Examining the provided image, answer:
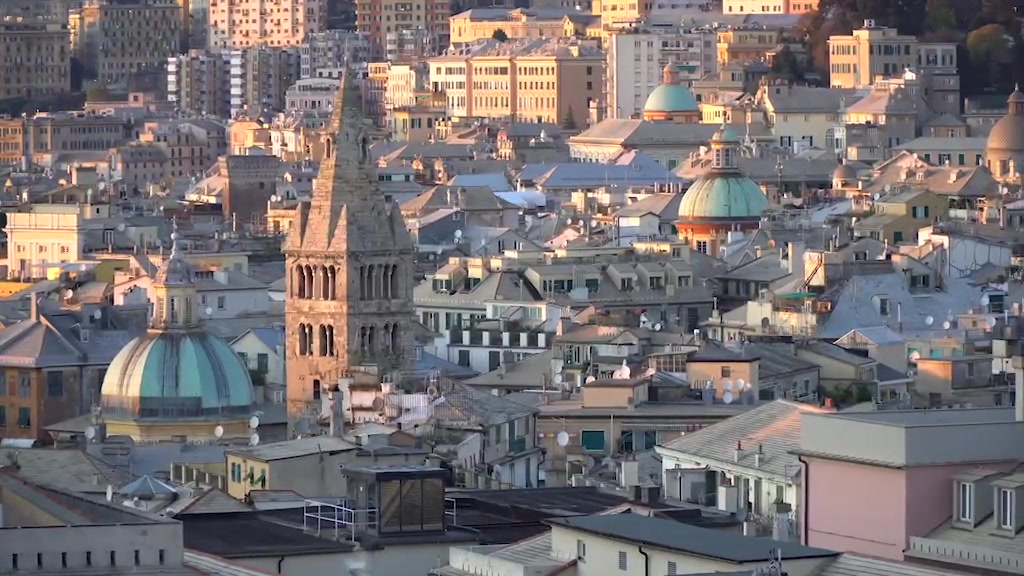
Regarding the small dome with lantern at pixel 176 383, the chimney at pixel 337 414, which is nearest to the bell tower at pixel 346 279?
the small dome with lantern at pixel 176 383

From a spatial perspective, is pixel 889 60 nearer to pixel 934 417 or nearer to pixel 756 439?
pixel 756 439

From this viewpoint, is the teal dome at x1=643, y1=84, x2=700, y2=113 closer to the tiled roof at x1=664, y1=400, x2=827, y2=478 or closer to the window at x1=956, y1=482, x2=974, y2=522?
the tiled roof at x1=664, y1=400, x2=827, y2=478

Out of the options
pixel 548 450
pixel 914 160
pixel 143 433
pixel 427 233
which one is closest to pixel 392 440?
pixel 548 450

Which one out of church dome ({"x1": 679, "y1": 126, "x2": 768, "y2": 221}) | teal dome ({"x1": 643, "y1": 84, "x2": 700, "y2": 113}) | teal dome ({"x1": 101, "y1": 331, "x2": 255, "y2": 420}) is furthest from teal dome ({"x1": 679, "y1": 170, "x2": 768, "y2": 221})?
teal dome ({"x1": 643, "y1": 84, "x2": 700, "y2": 113})

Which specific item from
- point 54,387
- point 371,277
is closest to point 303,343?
point 371,277

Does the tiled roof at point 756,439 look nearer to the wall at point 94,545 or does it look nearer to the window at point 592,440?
the window at point 592,440

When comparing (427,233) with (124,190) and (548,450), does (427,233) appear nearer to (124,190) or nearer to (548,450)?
(124,190)
